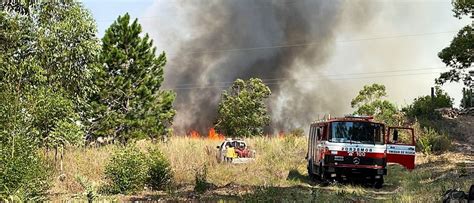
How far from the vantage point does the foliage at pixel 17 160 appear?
11.2m

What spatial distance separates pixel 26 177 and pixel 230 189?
5.78 m

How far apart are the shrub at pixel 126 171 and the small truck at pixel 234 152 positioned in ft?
30.2

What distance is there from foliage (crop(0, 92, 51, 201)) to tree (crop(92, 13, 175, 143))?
28.9m

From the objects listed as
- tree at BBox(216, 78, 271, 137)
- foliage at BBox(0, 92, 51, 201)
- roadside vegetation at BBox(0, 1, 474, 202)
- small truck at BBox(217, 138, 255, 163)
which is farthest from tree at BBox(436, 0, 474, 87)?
tree at BBox(216, 78, 271, 137)

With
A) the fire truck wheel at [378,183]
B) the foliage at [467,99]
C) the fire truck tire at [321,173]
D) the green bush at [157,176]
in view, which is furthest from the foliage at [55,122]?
the foliage at [467,99]

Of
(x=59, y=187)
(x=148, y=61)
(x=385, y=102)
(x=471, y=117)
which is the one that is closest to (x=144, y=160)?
(x=59, y=187)

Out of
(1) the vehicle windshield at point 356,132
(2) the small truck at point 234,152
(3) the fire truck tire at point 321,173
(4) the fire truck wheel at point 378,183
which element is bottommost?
(4) the fire truck wheel at point 378,183

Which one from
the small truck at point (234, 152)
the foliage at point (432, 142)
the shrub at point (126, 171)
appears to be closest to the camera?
the shrub at point (126, 171)

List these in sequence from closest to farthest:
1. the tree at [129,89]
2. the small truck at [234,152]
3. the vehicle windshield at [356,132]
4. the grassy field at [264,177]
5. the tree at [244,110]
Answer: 1. the grassy field at [264,177]
2. the vehicle windshield at [356,132]
3. the small truck at [234,152]
4. the tree at [129,89]
5. the tree at [244,110]

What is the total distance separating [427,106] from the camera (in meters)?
35.6

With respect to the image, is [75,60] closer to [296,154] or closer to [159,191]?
[159,191]

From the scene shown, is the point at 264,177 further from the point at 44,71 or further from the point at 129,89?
the point at 129,89

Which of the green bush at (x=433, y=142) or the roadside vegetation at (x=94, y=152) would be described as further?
the green bush at (x=433, y=142)

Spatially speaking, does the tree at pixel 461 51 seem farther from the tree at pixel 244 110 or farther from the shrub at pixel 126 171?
the tree at pixel 244 110
